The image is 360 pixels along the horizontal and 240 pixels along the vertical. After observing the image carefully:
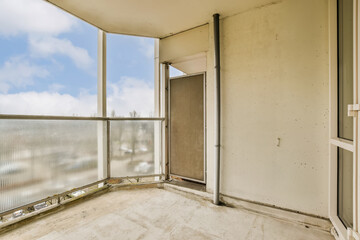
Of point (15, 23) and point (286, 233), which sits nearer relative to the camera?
point (286, 233)

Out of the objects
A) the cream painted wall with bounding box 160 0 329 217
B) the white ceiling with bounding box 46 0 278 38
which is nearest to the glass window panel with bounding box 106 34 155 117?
the white ceiling with bounding box 46 0 278 38

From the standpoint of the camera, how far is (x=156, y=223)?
1.75 m

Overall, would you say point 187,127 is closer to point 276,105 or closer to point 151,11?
point 276,105

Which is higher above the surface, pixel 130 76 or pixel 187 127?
pixel 130 76

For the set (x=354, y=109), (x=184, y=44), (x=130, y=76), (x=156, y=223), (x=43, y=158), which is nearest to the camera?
(x=354, y=109)

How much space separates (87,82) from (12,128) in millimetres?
1025

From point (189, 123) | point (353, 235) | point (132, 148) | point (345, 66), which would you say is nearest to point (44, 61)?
point (132, 148)

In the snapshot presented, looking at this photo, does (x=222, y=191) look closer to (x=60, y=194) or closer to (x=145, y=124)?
(x=145, y=124)

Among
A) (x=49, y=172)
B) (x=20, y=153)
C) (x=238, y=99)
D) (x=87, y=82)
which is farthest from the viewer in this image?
(x=87, y=82)

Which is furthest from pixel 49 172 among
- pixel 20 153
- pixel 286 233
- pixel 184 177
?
pixel 286 233

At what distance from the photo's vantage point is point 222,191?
87.7 inches

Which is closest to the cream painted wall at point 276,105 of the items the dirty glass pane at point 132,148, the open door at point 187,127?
the open door at point 187,127

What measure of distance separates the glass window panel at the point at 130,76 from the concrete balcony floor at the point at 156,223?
4.51ft

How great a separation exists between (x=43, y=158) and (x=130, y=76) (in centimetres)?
174
